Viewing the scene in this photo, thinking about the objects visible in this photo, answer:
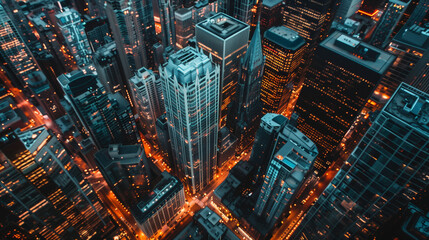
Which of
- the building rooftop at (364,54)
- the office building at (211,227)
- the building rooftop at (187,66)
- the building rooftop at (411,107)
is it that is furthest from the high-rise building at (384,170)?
the building rooftop at (187,66)

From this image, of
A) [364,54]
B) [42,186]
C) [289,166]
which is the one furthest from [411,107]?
[42,186]

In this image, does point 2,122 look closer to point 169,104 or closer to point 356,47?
point 169,104

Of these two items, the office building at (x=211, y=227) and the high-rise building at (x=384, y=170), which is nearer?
the high-rise building at (x=384, y=170)

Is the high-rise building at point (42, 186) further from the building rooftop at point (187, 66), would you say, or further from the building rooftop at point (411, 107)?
the building rooftop at point (411, 107)

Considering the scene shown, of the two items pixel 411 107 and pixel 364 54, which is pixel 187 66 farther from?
pixel 364 54

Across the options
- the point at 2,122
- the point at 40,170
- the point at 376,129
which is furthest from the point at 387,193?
the point at 2,122

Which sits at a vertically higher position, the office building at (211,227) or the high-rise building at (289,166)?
the high-rise building at (289,166)
